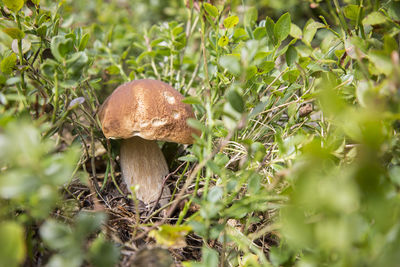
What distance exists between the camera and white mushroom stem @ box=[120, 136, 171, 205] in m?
1.16

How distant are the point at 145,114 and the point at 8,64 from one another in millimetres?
400


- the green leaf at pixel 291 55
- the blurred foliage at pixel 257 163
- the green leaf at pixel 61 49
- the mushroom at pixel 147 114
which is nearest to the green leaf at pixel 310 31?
the blurred foliage at pixel 257 163

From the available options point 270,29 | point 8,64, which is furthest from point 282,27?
point 8,64

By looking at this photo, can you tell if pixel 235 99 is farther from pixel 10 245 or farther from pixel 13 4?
pixel 13 4

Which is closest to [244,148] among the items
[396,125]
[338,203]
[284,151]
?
[284,151]

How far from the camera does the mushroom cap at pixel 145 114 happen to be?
975 millimetres

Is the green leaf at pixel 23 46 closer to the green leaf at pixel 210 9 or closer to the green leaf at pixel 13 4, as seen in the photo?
the green leaf at pixel 13 4

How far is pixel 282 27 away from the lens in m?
0.86

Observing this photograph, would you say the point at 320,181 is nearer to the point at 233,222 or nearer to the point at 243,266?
the point at 243,266

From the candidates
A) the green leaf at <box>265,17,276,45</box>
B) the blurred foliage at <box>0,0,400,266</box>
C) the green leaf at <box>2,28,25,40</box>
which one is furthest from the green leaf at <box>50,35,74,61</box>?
the green leaf at <box>265,17,276,45</box>

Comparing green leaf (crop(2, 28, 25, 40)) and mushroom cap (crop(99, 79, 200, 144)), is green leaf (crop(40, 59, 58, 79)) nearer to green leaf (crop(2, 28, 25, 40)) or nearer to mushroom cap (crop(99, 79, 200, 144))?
green leaf (crop(2, 28, 25, 40))

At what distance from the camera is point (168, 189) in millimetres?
1145

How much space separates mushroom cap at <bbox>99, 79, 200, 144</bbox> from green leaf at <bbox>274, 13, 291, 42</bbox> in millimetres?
395

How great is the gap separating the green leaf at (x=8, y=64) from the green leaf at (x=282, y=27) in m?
0.73
